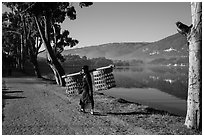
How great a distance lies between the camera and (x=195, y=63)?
8500mm

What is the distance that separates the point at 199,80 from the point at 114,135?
345 cm

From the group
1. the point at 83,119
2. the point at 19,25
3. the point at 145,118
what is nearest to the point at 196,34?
the point at 145,118

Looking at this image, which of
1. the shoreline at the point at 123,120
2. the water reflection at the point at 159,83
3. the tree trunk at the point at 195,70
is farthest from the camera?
the water reflection at the point at 159,83

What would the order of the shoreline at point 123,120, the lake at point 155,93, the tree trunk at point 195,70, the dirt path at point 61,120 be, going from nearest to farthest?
the tree trunk at point 195,70 < the shoreline at point 123,120 < the dirt path at point 61,120 < the lake at point 155,93

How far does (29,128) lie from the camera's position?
9.41 meters

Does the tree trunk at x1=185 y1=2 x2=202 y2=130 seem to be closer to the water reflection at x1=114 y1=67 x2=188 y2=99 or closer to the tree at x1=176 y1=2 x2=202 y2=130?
the tree at x1=176 y1=2 x2=202 y2=130

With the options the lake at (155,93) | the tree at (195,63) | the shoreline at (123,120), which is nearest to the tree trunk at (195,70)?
the tree at (195,63)

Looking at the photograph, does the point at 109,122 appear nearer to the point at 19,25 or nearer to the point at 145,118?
the point at 145,118

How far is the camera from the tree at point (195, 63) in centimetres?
836

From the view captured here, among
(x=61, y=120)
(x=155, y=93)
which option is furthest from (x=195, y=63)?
(x=155, y=93)

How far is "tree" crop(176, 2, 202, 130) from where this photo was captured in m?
8.36

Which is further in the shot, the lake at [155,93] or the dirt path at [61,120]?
the lake at [155,93]

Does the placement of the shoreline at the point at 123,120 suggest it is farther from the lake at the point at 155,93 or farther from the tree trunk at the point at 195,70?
the lake at the point at 155,93

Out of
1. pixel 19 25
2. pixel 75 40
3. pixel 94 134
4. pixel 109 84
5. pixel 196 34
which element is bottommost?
pixel 94 134
